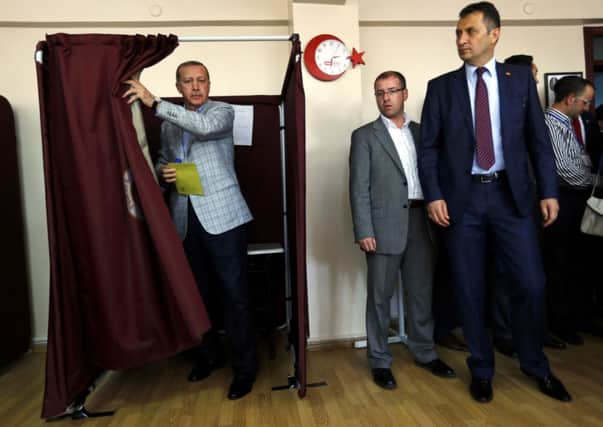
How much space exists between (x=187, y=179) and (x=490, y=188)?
1293mm

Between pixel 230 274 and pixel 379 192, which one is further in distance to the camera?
pixel 379 192

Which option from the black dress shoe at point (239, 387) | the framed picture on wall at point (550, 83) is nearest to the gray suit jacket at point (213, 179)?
the black dress shoe at point (239, 387)

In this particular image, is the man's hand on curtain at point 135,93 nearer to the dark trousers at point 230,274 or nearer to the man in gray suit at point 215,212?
the man in gray suit at point 215,212

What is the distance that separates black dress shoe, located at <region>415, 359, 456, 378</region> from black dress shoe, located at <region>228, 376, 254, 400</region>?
882mm

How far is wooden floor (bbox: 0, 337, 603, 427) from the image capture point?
5.38 ft

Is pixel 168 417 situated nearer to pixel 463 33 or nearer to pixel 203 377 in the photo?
pixel 203 377

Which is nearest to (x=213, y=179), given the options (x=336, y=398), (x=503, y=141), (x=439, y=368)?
(x=336, y=398)

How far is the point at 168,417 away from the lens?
1.73 m

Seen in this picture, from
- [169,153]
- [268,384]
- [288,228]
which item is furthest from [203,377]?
[169,153]

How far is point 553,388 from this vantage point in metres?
1.75

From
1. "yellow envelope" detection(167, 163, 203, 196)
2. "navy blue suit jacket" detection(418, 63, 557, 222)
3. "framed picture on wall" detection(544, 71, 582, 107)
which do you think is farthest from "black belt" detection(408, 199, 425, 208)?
"framed picture on wall" detection(544, 71, 582, 107)

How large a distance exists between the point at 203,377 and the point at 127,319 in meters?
0.66

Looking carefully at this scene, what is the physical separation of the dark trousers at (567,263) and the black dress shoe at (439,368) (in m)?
0.87

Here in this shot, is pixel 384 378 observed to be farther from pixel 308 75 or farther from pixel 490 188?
pixel 308 75
